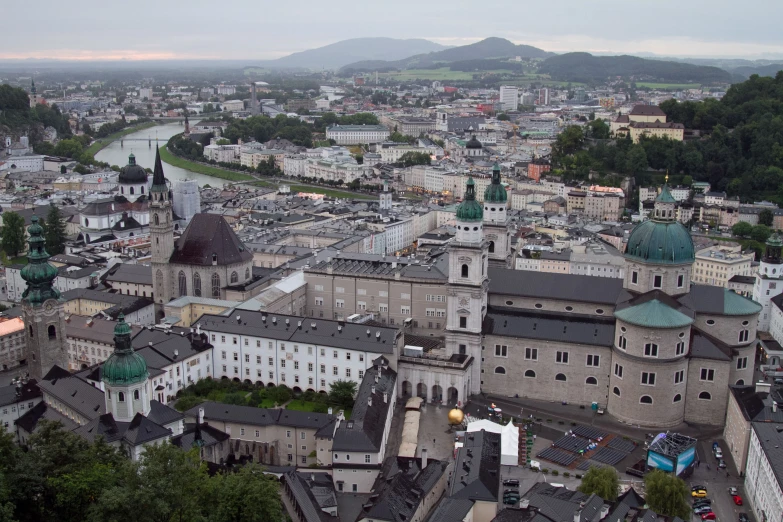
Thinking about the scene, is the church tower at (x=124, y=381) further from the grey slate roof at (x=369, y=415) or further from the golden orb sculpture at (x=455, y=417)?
the golden orb sculpture at (x=455, y=417)

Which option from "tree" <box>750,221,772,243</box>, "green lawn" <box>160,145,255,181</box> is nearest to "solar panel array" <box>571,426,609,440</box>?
"tree" <box>750,221,772,243</box>

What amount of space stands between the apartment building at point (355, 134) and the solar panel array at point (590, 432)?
473ft

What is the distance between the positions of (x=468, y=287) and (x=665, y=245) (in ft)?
36.9

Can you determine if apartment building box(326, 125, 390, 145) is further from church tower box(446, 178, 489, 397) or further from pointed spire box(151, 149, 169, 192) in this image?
church tower box(446, 178, 489, 397)

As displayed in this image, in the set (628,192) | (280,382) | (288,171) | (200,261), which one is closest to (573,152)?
(628,192)

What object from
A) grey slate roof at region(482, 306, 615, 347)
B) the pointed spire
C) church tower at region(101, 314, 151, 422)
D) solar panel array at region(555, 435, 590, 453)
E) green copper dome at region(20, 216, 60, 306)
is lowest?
solar panel array at region(555, 435, 590, 453)

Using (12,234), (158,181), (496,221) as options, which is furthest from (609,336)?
(12,234)

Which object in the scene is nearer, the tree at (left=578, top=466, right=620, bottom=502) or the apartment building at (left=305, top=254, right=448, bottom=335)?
the tree at (left=578, top=466, right=620, bottom=502)

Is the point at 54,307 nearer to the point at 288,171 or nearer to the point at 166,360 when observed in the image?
the point at 166,360

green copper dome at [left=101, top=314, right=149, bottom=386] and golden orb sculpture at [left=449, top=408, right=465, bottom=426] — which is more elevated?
green copper dome at [left=101, top=314, right=149, bottom=386]

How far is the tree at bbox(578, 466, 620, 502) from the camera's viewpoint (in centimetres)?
3403

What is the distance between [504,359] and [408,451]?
34.5ft

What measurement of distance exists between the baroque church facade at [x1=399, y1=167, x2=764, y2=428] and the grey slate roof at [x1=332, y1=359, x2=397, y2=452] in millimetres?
3012

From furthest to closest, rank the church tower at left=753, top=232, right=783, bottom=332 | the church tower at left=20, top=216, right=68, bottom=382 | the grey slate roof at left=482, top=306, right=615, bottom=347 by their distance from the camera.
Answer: the church tower at left=753, top=232, right=783, bottom=332
the grey slate roof at left=482, top=306, right=615, bottom=347
the church tower at left=20, top=216, right=68, bottom=382
